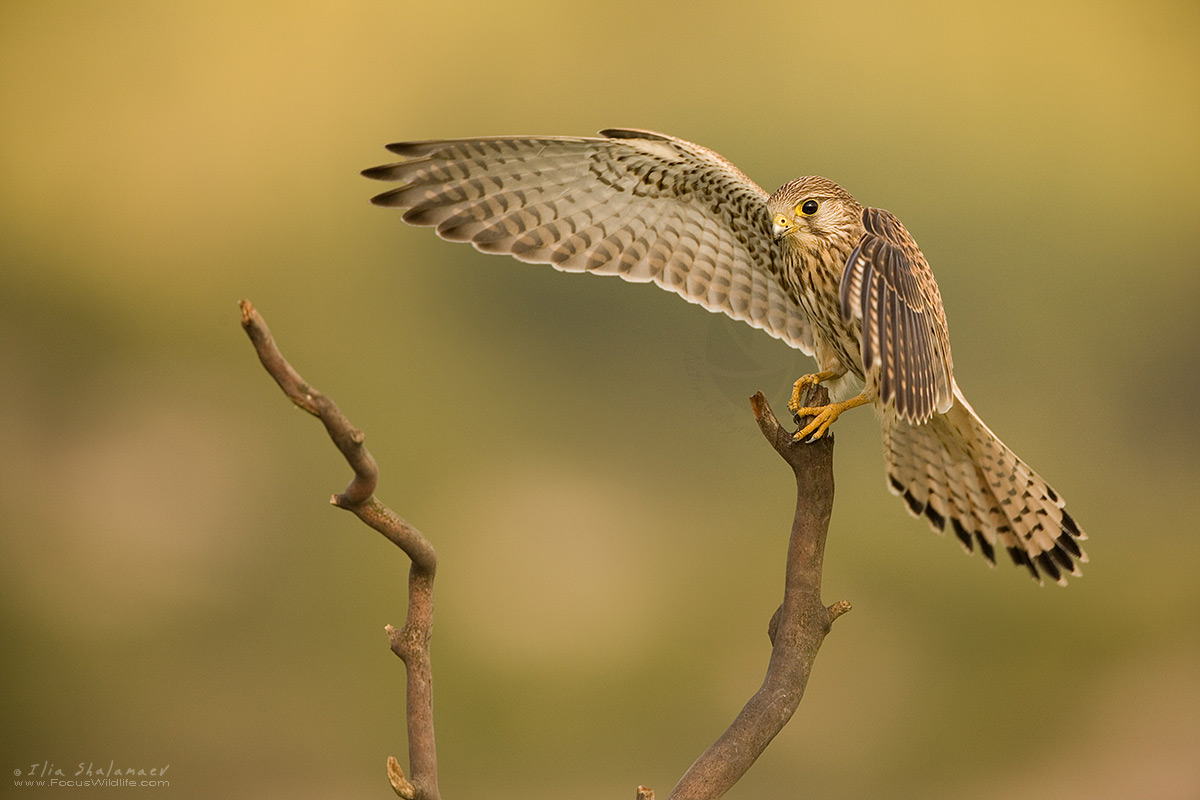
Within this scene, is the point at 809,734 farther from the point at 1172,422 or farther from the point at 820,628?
the point at 820,628

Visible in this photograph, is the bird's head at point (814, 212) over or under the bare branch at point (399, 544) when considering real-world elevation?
over

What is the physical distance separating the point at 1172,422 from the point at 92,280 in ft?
15.4

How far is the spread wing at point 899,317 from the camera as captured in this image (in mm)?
1681

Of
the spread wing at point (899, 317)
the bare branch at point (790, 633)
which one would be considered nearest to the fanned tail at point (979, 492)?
the spread wing at point (899, 317)

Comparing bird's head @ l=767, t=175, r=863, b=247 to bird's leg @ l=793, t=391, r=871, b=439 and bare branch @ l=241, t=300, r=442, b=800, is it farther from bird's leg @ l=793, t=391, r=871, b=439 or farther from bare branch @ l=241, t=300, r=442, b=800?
bare branch @ l=241, t=300, r=442, b=800

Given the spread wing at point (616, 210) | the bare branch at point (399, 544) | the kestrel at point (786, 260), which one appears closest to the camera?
the bare branch at point (399, 544)

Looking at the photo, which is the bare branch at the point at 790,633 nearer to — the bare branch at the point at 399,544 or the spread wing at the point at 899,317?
the spread wing at the point at 899,317

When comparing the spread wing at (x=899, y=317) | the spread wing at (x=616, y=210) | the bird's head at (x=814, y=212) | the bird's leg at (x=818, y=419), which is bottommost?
the bird's leg at (x=818, y=419)

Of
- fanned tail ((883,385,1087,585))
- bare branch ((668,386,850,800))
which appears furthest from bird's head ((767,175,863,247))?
bare branch ((668,386,850,800))

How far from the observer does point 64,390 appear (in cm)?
421

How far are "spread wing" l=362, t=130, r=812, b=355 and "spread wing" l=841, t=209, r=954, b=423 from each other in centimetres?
37

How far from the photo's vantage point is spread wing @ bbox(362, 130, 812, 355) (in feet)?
7.07

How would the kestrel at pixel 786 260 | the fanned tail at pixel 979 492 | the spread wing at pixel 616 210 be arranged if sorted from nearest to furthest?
1. the kestrel at pixel 786 260
2. the fanned tail at pixel 979 492
3. the spread wing at pixel 616 210

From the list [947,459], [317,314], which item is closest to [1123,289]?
[947,459]
